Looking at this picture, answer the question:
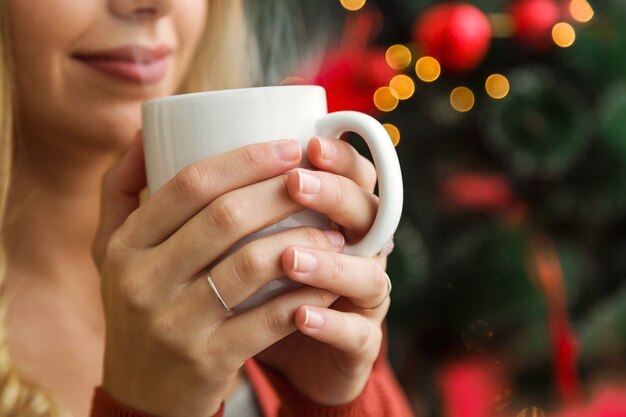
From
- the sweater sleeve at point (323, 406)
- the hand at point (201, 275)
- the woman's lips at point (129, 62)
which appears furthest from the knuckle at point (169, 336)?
the woman's lips at point (129, 62)

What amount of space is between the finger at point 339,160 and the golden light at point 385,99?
596 mm

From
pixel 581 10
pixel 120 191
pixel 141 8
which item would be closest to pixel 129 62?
pixel 141 8

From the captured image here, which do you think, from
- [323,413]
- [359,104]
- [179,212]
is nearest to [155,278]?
[179,212]

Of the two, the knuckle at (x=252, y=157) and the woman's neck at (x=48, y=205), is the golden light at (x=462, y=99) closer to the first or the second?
the woman's neck at (x=48, y=205)

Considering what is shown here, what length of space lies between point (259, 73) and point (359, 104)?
0.21 m

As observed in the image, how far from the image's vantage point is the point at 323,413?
69 cm

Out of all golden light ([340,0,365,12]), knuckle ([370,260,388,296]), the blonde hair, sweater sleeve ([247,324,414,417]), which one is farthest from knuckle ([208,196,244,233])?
golden light ([340,0,365,12])

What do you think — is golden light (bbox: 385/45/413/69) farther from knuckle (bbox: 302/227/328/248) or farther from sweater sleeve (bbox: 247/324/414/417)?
knuckle (bbox: 302/227/328/248)

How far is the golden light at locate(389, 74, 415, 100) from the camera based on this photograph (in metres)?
1.13

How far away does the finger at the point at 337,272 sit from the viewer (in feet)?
1.58

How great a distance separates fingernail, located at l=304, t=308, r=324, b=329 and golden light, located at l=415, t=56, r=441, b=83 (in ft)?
2.30

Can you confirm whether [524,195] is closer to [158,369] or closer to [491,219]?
[491,219]

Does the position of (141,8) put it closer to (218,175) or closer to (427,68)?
(218,175)

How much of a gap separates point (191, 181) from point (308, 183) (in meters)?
0.08
